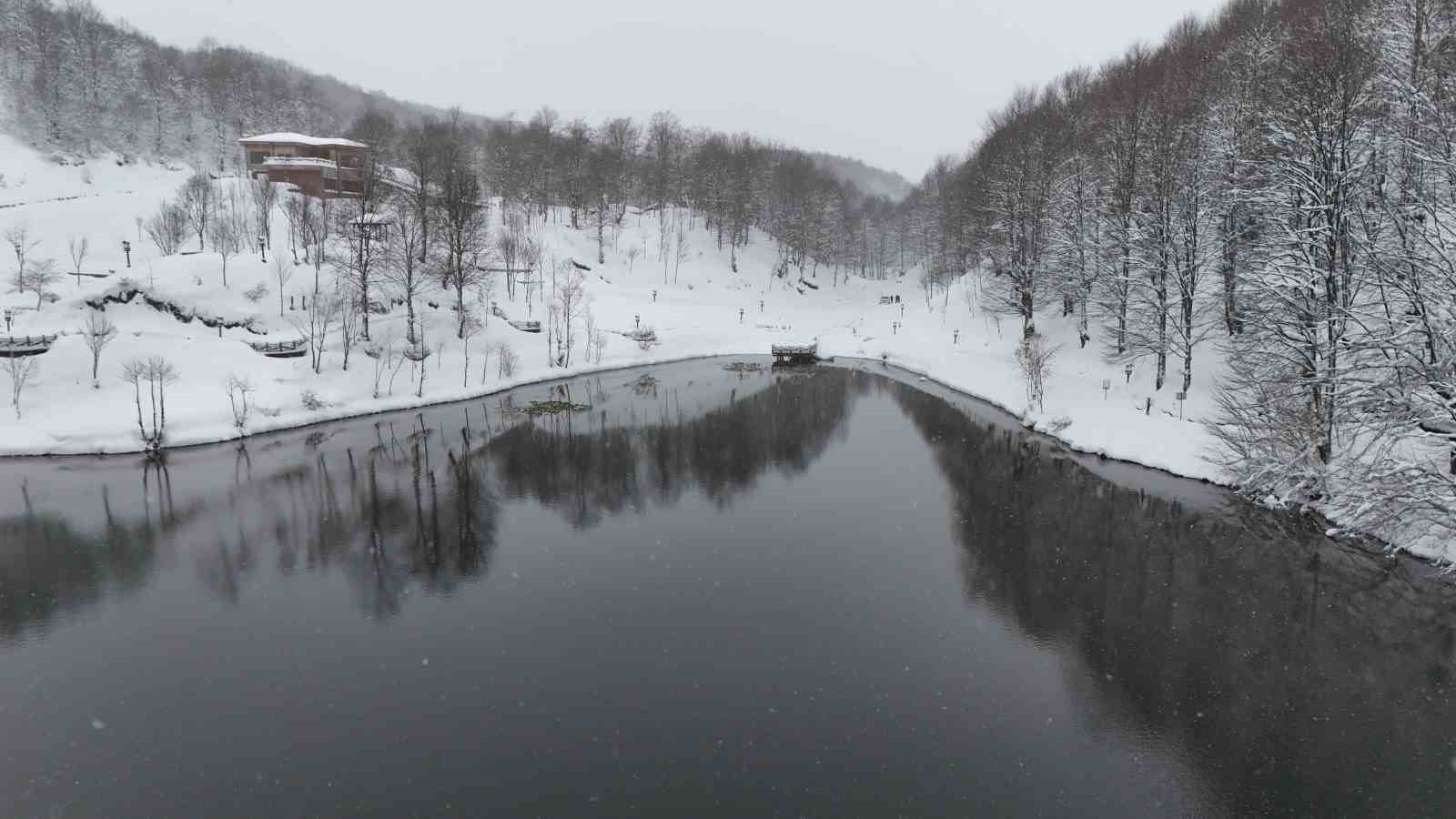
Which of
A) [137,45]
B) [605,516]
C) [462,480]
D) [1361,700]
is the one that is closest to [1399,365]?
[1361,700]

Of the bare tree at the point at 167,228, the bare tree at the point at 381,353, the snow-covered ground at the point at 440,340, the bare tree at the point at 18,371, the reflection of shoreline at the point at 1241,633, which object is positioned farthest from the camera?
the bare tree at the point at 167,228

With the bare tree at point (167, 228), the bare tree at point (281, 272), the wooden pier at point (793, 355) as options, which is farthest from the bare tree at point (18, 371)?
the wooden pier at point (793, 355)

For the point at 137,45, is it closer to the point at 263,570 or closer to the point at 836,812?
the point at 263,570

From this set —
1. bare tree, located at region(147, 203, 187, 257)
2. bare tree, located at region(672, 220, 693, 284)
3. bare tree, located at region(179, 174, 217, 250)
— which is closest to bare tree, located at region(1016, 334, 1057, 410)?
bare tree, located at region(672, 220, 693, 284)

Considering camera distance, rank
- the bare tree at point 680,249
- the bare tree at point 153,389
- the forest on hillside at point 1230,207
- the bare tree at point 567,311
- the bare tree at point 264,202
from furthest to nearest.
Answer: the bare tree at point 680,249 → the bare tree at point 264,202 → the bare tree at point 567,311 → the bare tree at point 153,389 → the forest on hillside at point 1230,207

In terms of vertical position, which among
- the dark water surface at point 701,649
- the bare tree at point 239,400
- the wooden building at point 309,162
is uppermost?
the wooden building at point 309,162

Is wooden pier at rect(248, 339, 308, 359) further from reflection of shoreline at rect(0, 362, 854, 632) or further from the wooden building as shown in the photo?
the wooden building

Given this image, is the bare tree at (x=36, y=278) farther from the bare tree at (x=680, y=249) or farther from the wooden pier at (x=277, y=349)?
the bare tree at (x=680, y=249)

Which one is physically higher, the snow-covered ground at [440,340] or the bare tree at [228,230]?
the bare tree at [228,230]
